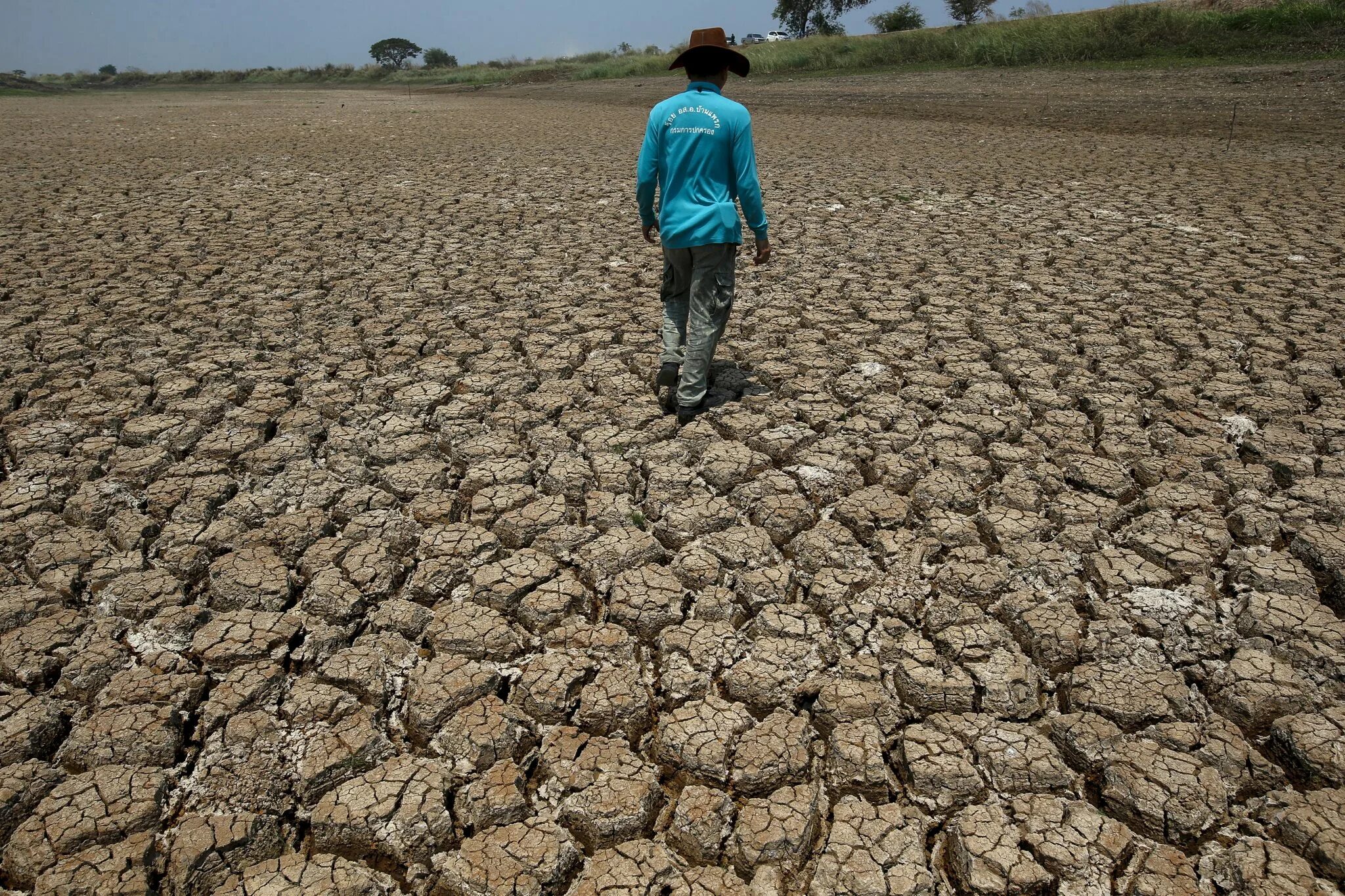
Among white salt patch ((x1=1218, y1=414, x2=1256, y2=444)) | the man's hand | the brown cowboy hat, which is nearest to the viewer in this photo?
the brown cowboy hat

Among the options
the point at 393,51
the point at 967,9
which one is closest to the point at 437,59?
the point at 393,51

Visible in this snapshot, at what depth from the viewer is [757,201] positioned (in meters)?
3.12

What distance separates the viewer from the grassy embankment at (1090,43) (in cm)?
1780

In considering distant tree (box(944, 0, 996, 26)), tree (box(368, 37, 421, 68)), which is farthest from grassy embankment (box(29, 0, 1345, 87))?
tree (box(368, 37, 421, 68))

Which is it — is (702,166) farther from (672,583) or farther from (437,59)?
(437,59)

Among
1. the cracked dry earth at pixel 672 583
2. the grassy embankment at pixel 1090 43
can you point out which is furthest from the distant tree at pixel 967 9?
the cracked dry earth at pixel 672 583

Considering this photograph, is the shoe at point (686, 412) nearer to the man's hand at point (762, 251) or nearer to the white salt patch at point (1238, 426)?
the man's hand at point (762, 251)

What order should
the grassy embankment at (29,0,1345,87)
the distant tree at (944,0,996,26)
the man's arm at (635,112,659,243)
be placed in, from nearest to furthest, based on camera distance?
the man's arm at (635,112,659,243) < the grassy embankment at (29,0,1345,87) < the distant tree at (944,0,996,26)

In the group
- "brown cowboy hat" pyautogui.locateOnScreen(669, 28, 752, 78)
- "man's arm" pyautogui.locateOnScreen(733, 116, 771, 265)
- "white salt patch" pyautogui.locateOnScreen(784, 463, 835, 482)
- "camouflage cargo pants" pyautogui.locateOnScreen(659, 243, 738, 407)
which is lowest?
"white salt patch" pyautogui.locateOnScreen(784, 463, 835, 482)

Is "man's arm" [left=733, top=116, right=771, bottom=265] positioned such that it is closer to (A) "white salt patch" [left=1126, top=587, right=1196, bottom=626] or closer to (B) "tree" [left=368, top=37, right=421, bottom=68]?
(A) "white salt patch" [left=1126, top=587, right=1196, bottom=626]

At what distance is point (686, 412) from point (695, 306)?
0.48 meters

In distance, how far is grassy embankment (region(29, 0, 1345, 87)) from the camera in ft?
58.4

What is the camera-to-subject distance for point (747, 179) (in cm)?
309

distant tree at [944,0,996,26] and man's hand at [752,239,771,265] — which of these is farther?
distant tree at [944,0,996,26]
